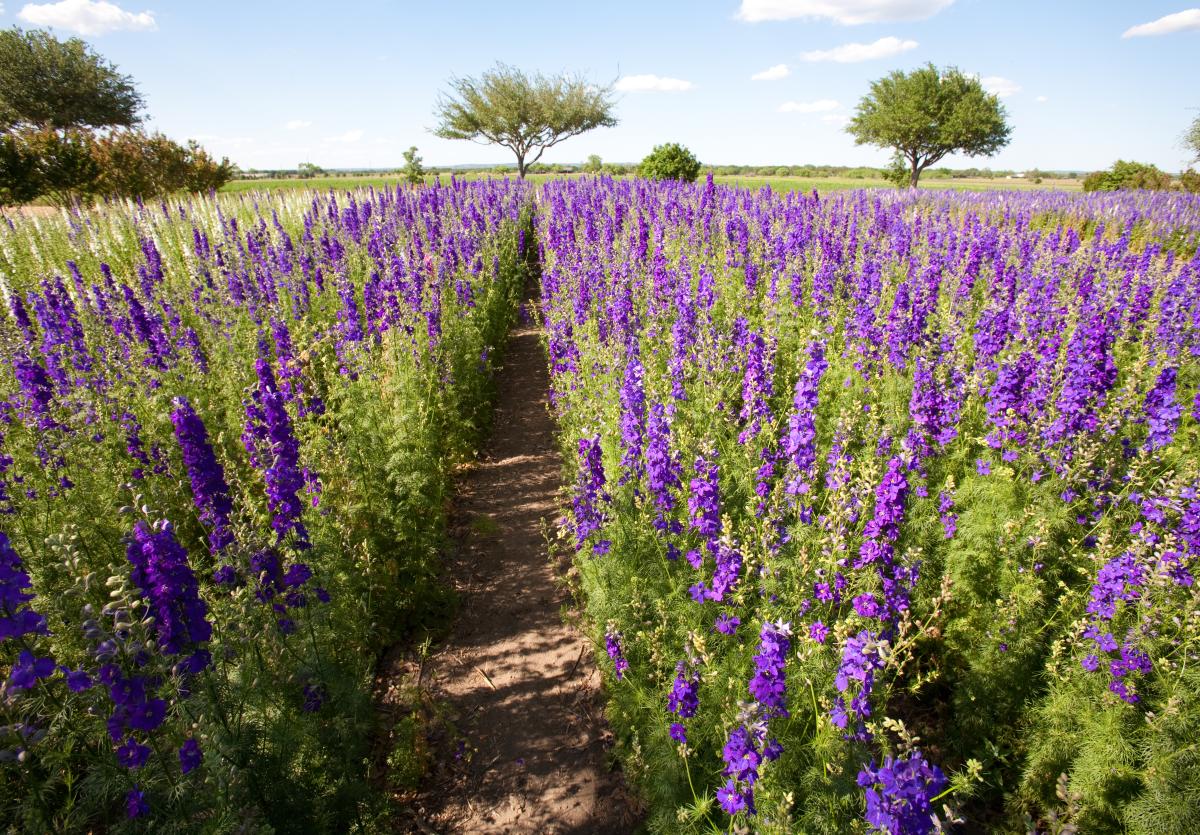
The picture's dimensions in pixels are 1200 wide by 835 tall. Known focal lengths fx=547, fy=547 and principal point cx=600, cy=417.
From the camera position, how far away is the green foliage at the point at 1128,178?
2716cm

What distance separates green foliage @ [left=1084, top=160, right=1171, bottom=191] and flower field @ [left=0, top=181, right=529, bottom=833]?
34.9 metres

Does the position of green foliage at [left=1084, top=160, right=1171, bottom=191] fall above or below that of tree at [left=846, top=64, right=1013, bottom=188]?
below

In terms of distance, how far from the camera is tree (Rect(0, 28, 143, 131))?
35.1 m

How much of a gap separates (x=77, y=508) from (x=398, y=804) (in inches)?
131

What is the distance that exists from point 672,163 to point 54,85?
42.4 metres

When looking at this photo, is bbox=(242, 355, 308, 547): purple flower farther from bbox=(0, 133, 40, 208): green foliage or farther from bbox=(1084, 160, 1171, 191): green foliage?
bbox=(1084, 160, 1171, 191): green foliage

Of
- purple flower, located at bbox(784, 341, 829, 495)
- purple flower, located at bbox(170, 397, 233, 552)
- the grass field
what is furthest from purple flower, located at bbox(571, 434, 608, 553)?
the grass field

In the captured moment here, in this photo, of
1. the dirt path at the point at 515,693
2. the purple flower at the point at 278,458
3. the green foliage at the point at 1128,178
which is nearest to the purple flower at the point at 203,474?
the purple flower at the point at 278,458

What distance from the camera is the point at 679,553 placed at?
163 inches

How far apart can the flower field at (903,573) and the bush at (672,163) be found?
2327 centimetres

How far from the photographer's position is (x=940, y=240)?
39.0ft

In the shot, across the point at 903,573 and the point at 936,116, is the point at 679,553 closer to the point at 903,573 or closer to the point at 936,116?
the point at 903,573

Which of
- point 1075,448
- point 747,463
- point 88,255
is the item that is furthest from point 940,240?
point 88,255

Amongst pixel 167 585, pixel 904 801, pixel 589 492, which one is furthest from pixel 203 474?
pixel 904 801
